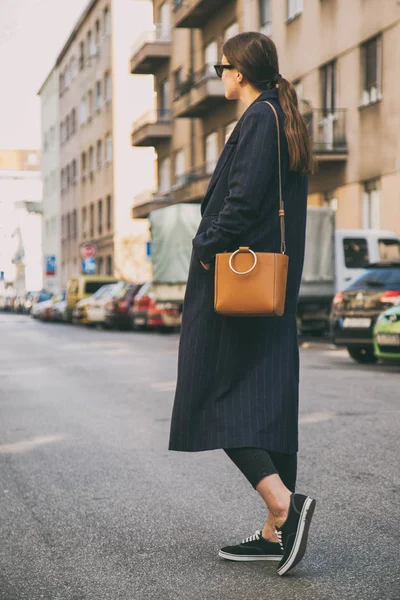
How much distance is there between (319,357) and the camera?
51.7 feet

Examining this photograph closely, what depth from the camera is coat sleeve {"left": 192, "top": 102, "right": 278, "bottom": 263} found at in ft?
12.0

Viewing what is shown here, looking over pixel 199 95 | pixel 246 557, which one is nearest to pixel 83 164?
pixel 199 95

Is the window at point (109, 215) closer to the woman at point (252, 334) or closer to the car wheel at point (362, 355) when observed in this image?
the car wheel at point (362, 355)

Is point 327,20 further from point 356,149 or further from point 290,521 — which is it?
point 290,521

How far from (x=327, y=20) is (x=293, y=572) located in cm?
2543

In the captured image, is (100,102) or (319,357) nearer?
(319,357)

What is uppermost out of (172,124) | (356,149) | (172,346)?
(172,124)

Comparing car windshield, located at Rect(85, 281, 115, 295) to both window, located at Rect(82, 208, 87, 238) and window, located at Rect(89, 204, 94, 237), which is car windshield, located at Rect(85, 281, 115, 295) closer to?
window, located at Rect(89, 204, 94, 237)

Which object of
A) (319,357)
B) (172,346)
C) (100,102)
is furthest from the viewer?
(100,102)

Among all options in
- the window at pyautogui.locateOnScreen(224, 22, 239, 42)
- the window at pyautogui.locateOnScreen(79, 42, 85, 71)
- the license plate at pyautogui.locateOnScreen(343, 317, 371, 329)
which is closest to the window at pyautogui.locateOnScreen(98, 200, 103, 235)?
the window at pyautogui.locateOnScreen(79, 42, 85, 71)

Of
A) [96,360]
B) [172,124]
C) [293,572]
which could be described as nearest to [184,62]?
[172,124]

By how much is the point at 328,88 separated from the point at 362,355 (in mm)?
14839

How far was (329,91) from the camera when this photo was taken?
28031mm

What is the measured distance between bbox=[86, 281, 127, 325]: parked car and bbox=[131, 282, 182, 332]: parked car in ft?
7.90
